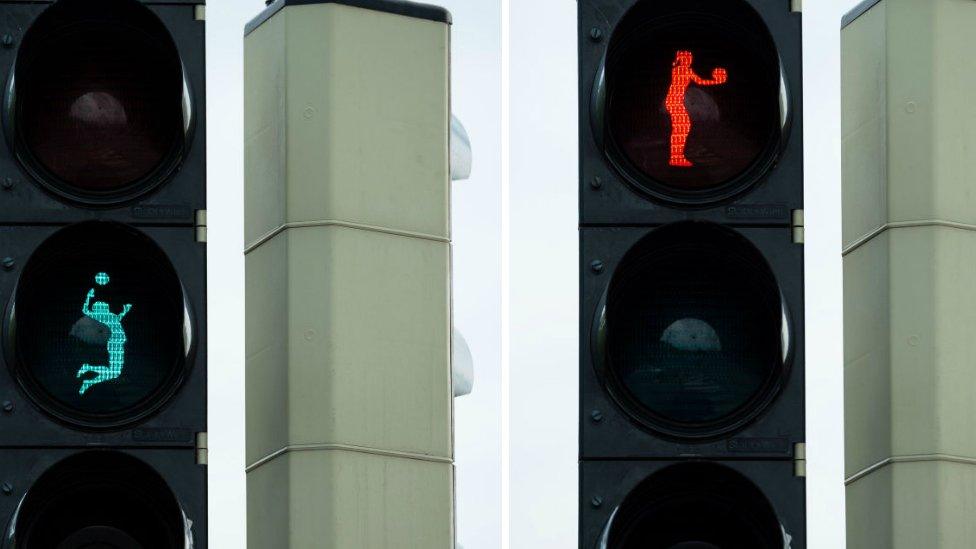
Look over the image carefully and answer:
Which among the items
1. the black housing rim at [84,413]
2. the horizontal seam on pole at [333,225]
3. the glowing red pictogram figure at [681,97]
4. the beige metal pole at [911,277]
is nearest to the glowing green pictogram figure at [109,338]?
the black housing rim at [84,413]

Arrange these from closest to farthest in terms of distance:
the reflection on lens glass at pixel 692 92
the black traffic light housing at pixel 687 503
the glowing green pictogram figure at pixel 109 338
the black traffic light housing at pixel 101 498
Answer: the black traffic light housing at pixel 687 503, the black traffic light housing at pixel 101 498, the reflection on lens glass at pixel 692 92, the glowing green pictogram figure at pixel 109 338

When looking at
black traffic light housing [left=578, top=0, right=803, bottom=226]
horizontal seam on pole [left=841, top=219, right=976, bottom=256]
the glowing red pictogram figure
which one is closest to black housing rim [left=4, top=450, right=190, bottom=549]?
black traffic light housing [left=578, top=0, right=803, bottom=226]

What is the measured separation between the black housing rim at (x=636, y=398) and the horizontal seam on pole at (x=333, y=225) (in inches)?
25.3

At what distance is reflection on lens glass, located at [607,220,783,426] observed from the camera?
8039 mm

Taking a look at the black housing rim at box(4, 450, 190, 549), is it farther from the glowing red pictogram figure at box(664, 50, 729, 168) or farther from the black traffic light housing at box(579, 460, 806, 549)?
the glowing red pictogram figure at box(664, 50, 729, 168)

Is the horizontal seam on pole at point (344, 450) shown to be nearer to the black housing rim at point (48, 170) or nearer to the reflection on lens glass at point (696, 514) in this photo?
the reflection on lens glass at point (696, 514)

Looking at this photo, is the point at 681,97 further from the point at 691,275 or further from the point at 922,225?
the point at 922,225

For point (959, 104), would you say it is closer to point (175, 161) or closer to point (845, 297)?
point (845, 297)

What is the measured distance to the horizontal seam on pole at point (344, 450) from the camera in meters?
8.00

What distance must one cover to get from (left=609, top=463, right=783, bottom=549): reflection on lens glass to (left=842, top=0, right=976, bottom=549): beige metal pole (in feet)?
1.00

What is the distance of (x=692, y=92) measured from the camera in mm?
8250

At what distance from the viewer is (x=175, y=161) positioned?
26.8 ft

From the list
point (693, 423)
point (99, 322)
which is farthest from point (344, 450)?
point (693, 423)

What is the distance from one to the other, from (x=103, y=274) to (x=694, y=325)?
181cm
